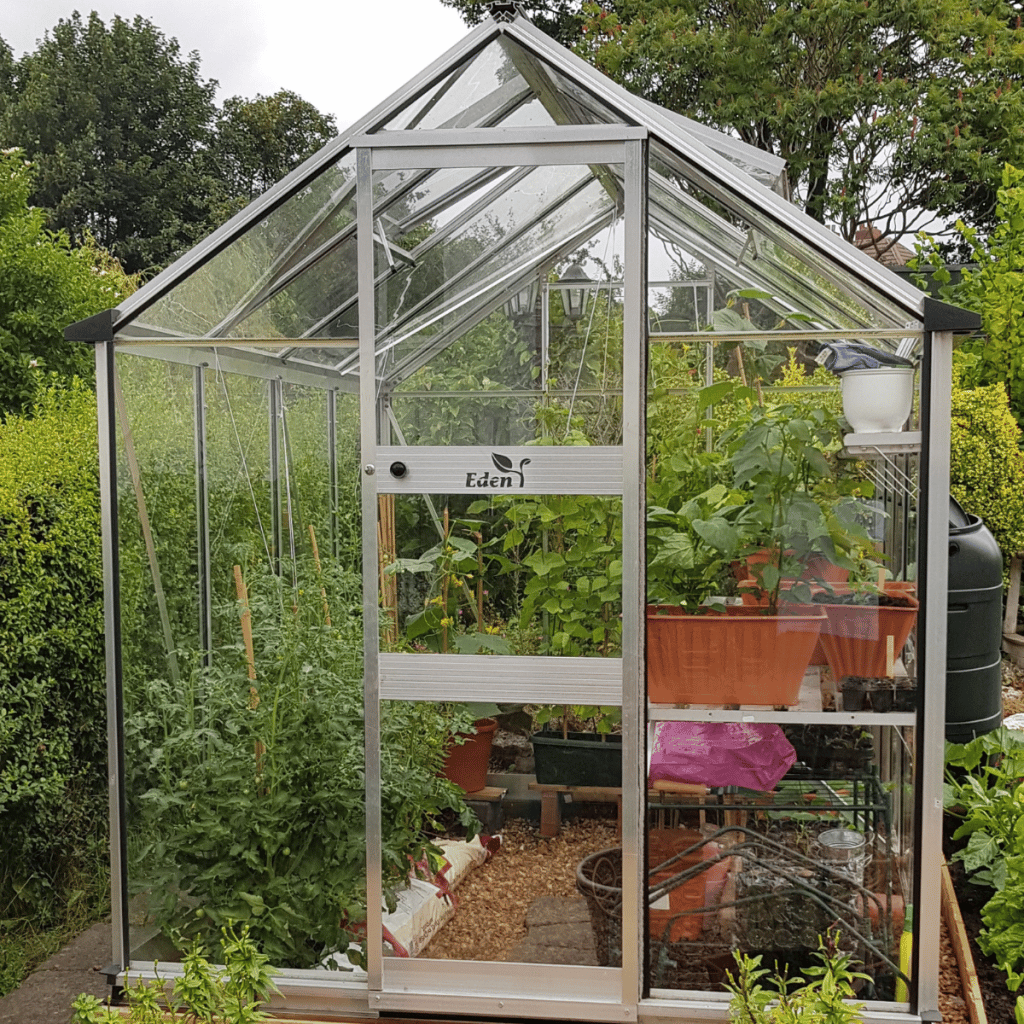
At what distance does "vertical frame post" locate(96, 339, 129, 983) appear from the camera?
2852mm

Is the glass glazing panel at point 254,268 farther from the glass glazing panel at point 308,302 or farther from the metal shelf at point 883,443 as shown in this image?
the metal shelf at point 883,443

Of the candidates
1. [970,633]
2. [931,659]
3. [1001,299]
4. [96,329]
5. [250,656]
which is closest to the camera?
[931,659]

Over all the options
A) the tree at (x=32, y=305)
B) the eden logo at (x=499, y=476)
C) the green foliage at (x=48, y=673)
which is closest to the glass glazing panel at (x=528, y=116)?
the eden logo at (x=499, y=476)

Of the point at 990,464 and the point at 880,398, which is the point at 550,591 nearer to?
the point at 880,398

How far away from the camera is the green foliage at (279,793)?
279 cm

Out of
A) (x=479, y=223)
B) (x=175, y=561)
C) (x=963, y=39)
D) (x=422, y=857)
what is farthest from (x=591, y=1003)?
(x=963, y=39)

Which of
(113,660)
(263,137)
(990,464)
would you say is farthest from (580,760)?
(263,137)

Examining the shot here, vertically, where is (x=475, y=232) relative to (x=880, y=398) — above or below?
above

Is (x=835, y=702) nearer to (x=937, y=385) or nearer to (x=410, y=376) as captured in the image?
(x=937, y=385)

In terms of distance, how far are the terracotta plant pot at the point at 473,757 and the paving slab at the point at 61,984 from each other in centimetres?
130

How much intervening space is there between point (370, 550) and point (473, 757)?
2.06ft

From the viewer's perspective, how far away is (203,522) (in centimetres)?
306

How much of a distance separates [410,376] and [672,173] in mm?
873

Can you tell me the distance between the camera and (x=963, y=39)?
33.6 feet
